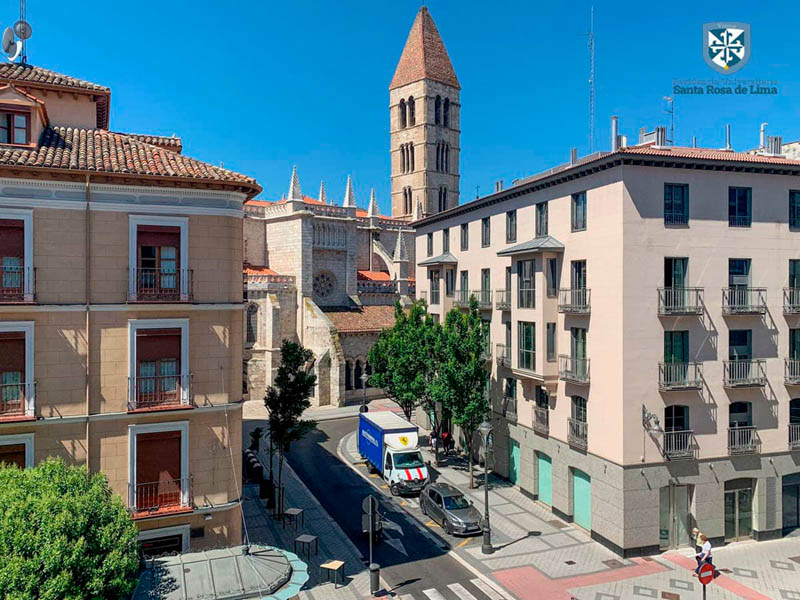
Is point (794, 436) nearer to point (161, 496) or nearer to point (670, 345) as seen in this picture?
point (670, 345)

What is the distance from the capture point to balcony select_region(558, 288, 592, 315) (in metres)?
23.3

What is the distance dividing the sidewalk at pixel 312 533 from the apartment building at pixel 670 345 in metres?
9.38

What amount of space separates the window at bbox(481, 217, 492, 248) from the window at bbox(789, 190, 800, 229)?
1342 centimetres

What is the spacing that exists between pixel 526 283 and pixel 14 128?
65.4 ft

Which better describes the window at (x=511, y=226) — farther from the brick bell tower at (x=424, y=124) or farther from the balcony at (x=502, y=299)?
the brick bell tower at (x=424, y=124)

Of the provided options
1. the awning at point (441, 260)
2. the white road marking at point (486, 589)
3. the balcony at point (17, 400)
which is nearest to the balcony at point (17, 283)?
the balcony at point (17, 400)

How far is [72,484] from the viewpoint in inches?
526

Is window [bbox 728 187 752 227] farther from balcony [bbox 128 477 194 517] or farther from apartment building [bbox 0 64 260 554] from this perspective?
balcony [bbox 128 477 194 517]

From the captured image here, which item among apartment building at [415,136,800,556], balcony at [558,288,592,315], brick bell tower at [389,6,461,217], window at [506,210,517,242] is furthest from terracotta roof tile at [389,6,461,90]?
balcony at [558,288,592,315]

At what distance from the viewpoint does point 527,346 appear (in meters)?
26.4

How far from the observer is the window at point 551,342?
82.5ft

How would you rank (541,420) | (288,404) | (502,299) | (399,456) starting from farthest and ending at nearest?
(502,299)
(399,456)
(541,420)
(288,404)

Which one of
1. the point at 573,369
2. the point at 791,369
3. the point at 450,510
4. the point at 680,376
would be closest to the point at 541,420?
the point at 573,369

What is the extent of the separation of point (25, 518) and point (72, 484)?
175 centimetres
